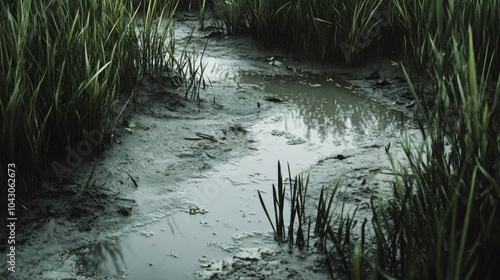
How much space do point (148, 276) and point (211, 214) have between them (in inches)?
20.4

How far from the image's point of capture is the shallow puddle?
2.40m

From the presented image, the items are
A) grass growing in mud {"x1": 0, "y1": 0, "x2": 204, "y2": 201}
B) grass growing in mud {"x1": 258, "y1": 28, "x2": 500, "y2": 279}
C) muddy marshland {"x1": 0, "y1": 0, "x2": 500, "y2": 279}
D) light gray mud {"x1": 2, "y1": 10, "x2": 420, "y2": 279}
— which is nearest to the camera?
grass growing in mud {"x1": 258, "y1": 28, "x2": 500, "y2": 279}

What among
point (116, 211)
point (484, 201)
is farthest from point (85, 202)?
point (484, 201)

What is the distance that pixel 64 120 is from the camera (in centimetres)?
299

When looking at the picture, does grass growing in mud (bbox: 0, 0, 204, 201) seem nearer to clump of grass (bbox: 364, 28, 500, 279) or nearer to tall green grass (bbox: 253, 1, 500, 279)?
tall green grass (bbox: 253, 1, 500, 279)

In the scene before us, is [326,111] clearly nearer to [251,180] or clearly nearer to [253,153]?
[253,153]

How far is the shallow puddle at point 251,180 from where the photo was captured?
2402 mm

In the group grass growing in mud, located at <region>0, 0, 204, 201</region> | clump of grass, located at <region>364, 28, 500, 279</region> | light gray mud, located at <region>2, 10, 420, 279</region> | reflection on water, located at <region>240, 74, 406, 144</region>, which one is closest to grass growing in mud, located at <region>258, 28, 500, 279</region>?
clump of grass, located at <region>364, 28, 500, 279</region>

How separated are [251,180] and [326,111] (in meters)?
1.14
